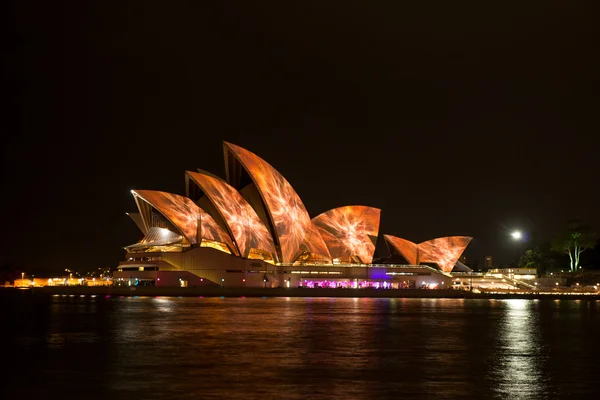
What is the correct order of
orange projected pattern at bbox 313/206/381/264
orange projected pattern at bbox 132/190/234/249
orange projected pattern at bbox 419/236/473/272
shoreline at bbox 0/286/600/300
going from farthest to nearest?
orange projected pattern at bbox 419/236/473/272, orange projected pattern at bbox 313/206/381/264, shoreline at bbox 0/286/600/300, orange projected pattern at bbox 132/190/234/249

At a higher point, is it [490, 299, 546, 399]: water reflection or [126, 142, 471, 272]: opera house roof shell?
[126, 142, 471, 272]: opera house roof shell

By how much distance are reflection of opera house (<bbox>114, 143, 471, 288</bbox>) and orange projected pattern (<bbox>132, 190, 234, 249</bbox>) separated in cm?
11

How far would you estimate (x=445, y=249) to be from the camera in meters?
110

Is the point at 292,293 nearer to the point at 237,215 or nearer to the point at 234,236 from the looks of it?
the point at 234,236

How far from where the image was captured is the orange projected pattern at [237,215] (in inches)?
3273

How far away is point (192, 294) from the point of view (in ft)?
283

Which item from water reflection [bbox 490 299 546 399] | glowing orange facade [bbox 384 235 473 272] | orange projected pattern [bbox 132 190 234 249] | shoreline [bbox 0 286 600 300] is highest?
orange projected pattern [bbox 132 190 234 249]

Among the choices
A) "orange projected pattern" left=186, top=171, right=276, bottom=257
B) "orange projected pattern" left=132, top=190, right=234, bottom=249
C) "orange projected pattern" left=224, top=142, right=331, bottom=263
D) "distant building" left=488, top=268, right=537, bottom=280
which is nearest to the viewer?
→ "orange projected pattern" left=224, top=142, right=331, bottom=263

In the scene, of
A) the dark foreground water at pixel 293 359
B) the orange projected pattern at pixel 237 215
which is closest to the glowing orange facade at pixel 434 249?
the orange projected pattern at pixel 237 215

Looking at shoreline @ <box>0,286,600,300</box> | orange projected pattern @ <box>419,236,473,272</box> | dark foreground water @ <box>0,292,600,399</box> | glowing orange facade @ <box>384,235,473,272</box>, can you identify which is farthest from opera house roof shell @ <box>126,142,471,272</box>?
dark foreground water @ <box>0,292,600,399</box>

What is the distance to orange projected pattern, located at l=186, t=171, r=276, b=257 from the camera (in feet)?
273

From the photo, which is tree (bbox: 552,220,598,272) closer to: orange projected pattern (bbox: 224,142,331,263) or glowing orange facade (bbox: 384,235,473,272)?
glowing orange facade (bbox: 384,235,473,272)

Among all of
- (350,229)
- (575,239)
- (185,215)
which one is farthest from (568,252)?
(185,215)

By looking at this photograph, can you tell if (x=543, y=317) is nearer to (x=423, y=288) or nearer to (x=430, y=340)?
(x=430, y=340)
